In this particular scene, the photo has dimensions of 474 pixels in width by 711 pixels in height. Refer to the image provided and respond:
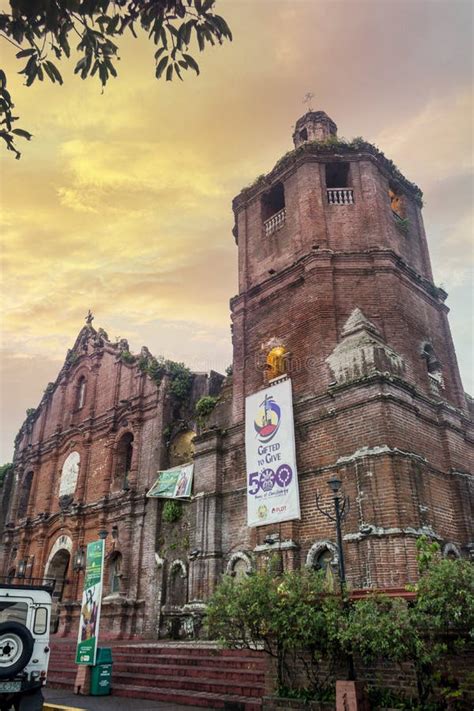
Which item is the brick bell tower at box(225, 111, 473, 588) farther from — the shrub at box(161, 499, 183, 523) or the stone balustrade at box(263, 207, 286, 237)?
the shrub at box(161, 499, 183, 523)

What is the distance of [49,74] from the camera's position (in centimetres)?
490

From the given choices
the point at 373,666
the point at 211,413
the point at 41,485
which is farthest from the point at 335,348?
the point at 41,485

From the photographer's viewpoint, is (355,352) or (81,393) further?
(81,393)

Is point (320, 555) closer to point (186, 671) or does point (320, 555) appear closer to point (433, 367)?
point (186, 671)

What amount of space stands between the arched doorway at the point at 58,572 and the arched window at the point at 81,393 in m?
6.56

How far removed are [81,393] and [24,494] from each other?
6.35 meters

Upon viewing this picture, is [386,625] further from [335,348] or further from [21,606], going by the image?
A: [335,348]

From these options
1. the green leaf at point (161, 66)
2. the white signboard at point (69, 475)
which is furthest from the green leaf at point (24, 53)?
the white signboard at point (69, 475)

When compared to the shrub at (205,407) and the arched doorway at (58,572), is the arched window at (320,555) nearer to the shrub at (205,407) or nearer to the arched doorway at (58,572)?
the shrub at (205,407)

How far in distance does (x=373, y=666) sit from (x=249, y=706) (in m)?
2.60

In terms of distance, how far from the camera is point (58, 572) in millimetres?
23844

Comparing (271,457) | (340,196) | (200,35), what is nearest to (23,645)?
(200,35)

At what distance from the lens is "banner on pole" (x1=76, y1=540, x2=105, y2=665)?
11922mm

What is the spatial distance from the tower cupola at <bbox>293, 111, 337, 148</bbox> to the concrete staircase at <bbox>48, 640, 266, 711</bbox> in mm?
17279
